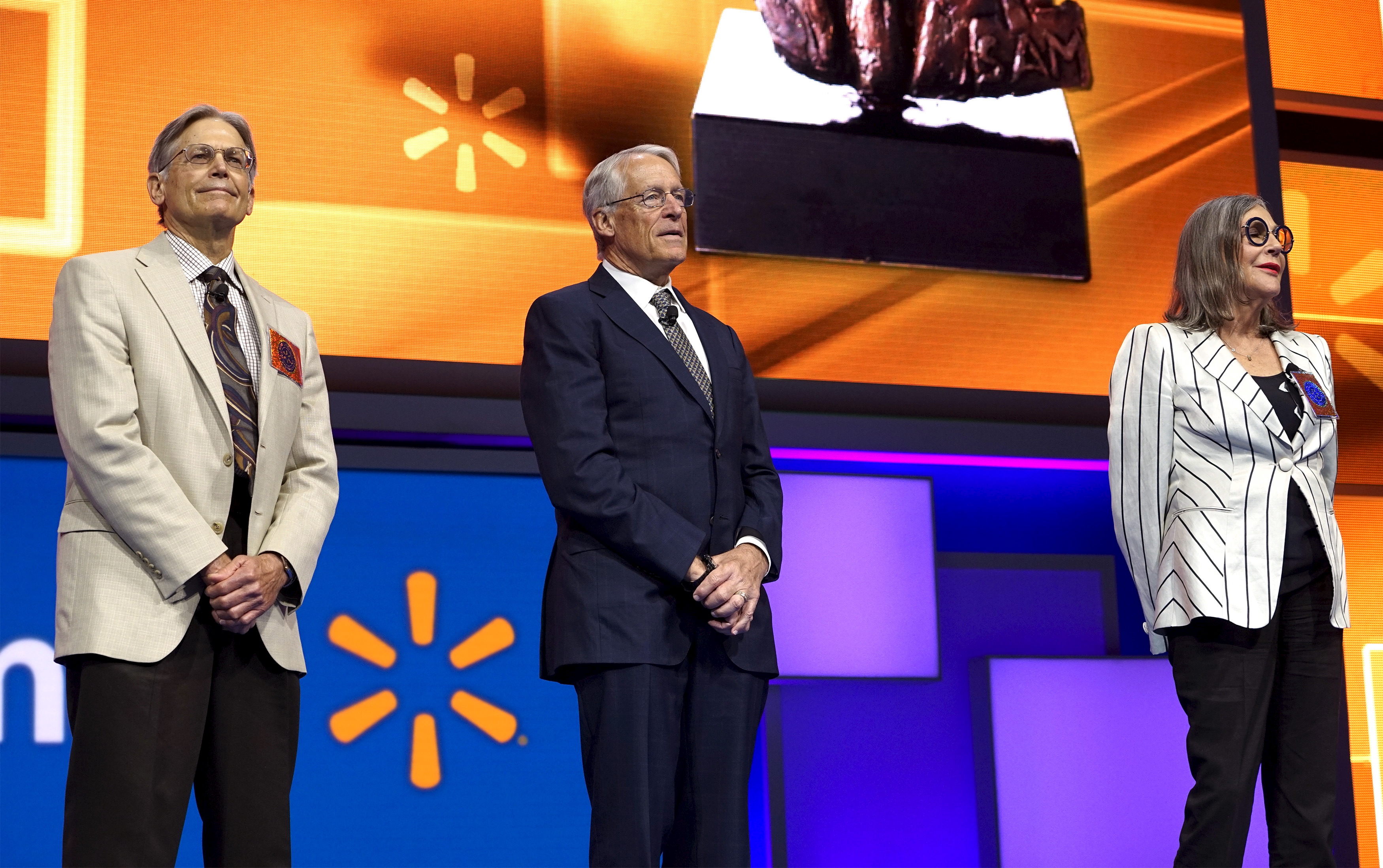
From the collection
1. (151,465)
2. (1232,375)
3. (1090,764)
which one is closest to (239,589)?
(151,465)

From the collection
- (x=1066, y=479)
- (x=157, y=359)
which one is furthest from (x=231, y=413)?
(x=1066, y=479)

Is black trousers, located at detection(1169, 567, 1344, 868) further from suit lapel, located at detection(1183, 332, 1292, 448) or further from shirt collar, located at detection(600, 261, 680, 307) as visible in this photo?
shirt collar, located at detection(600, 261, 680, 307)

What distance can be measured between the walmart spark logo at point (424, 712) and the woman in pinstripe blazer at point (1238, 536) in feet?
4.80

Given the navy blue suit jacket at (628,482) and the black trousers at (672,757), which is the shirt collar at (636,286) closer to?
the navy blue suit jacket at (628,482)

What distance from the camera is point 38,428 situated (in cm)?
324

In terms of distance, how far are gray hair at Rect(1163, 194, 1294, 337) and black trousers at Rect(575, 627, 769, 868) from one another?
1170 mm

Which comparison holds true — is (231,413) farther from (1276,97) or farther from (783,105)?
(1276,97)

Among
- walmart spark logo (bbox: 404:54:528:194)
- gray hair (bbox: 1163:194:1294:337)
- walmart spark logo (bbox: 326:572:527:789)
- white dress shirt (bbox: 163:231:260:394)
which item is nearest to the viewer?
white dress shirt (bbox: 163:231:260:394)

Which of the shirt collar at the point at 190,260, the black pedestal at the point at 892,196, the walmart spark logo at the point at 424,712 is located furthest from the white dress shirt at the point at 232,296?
the black pedestal at the point at 892,196

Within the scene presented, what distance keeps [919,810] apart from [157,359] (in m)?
2.49

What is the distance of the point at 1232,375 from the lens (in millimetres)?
2756

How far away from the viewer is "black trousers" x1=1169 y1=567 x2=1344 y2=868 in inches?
102

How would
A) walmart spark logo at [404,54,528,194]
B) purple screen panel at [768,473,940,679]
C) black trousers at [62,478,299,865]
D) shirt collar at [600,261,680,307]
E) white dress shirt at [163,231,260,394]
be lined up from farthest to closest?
purple screen panel at [768,473,940,679]
walmart spark logo at [404,54,528,194]
shirt collar at [600,261,680,307]
white dress shirt at [163,231,260,394]
black trousers at [62,478,299,865]

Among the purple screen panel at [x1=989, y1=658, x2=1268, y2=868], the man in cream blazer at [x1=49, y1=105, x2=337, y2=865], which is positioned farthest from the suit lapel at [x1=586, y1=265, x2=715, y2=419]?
the purple screen panel at [x1=989, y1=658, x2=1268, y2=868]
